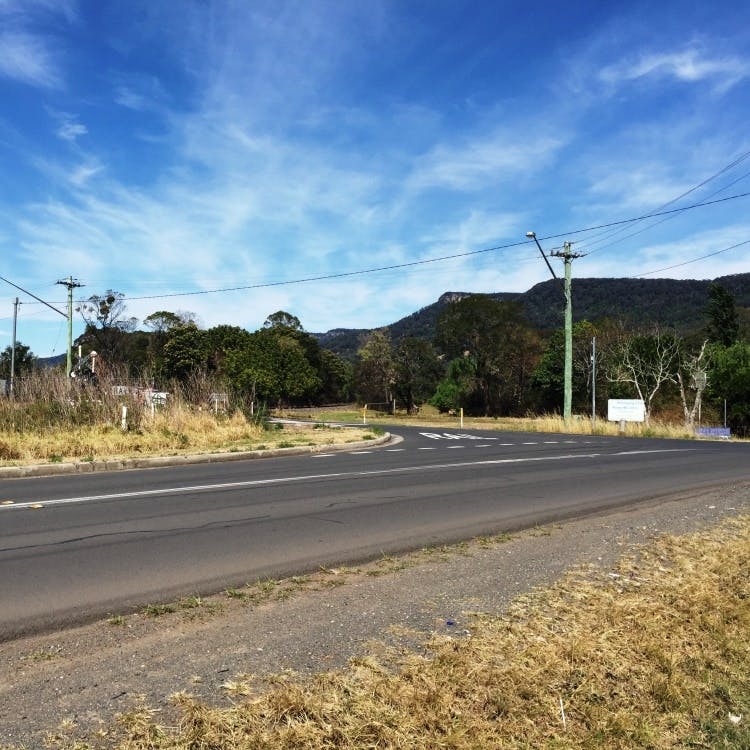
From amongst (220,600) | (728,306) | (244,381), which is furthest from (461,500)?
(728,306)

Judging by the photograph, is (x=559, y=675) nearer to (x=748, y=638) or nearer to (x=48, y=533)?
(x=748, y=638)

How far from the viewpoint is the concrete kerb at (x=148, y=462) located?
13.1 metres

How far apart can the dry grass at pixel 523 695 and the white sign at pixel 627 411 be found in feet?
92.2

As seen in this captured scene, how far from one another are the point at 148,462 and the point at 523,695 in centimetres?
1281

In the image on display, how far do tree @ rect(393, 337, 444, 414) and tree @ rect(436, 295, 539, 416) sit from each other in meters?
3.70

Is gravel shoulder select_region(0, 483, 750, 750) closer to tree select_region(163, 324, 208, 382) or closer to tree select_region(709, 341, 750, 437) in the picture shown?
tree select_region(709, 341, 750, 437)

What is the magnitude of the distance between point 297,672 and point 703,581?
3462 mm

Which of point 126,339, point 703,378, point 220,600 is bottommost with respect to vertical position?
point 220,600

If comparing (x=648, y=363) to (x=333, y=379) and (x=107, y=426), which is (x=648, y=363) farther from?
(x=333, y=379)

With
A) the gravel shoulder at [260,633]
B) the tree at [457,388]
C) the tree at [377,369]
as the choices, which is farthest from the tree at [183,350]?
the gravel shoulder at [260,633]

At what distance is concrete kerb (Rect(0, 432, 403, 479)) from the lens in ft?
43.1

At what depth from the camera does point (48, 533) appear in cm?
727

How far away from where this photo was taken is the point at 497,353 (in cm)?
6288

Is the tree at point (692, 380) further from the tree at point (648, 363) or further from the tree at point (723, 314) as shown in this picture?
the tree at point (723, 314)
